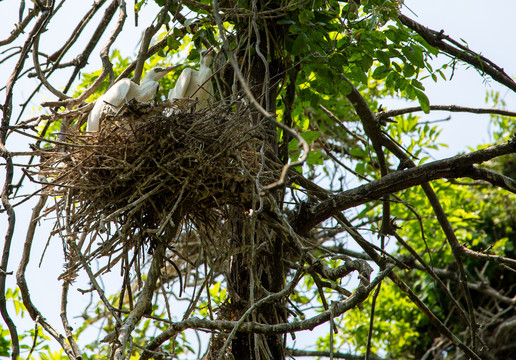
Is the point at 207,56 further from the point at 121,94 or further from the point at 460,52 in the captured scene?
the point at 460,52

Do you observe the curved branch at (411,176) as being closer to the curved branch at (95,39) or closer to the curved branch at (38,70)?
the curved branch at (38,70)

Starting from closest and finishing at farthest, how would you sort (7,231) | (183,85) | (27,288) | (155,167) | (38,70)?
(155,167), (7,231), (27,288), (38,70), (183,85)

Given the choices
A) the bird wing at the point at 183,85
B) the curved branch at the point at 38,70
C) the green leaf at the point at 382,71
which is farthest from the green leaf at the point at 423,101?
the curved branch at the point at 38,70

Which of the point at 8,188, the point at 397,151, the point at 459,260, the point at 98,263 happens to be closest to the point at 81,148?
the point at 8,188

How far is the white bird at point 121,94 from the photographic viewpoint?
3016mm

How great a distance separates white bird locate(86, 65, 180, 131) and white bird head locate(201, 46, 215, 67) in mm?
325

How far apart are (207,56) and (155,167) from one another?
1.30 metres

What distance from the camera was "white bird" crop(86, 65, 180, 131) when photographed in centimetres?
302

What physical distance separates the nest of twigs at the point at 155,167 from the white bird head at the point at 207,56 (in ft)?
3.32

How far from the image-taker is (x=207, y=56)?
3.55m

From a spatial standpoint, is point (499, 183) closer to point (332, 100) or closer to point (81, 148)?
point (332, 100)

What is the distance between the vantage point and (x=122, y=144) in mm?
2479

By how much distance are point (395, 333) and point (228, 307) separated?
4.05 meters

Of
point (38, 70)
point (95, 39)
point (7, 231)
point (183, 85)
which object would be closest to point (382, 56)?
point (183, 85)
